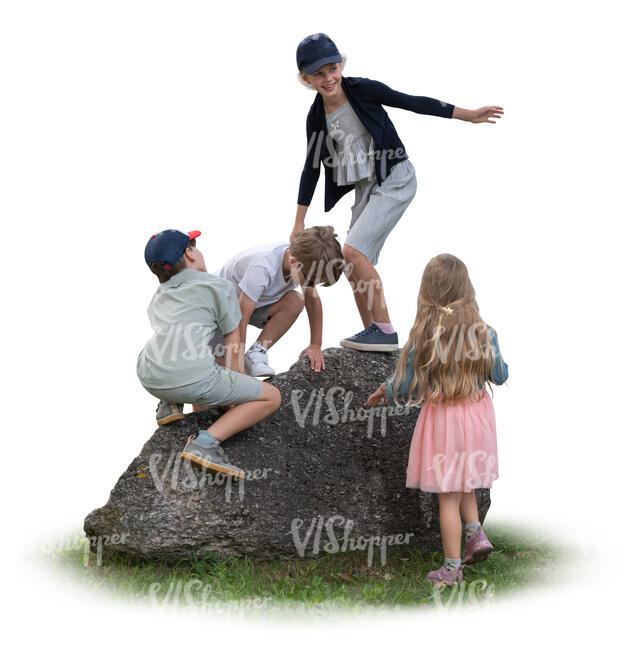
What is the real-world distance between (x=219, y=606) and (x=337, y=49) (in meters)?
3.69

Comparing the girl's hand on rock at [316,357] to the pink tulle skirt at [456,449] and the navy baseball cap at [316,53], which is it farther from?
the navy baseball cap at [316,53]

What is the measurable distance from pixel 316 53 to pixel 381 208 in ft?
3.71

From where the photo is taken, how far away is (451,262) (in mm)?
6090

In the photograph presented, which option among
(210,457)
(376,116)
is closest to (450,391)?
Result: (210,457)

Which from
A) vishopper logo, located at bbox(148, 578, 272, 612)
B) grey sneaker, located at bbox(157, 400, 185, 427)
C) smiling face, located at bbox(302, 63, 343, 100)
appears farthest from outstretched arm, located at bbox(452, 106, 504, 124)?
vishopper logo, located at bbox(148, 578, 272, 612)

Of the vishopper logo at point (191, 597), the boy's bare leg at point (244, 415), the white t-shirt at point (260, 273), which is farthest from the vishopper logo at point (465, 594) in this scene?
the white t-shirt at point (260, 273)

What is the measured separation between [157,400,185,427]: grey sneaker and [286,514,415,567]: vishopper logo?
1.00 metres

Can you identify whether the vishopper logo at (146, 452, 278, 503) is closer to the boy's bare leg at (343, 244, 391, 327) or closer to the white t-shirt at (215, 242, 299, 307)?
the white t-shirt at (215, 242, 299, 307)

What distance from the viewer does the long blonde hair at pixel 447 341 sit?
5938mm

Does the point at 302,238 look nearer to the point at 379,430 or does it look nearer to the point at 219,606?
the point at 379,430

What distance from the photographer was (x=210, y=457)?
241 inches

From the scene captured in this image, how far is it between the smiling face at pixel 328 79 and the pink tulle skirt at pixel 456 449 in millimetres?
2230

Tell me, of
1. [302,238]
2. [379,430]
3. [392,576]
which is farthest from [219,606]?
[302,238]

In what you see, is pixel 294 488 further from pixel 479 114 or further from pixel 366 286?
pixel 479 114
